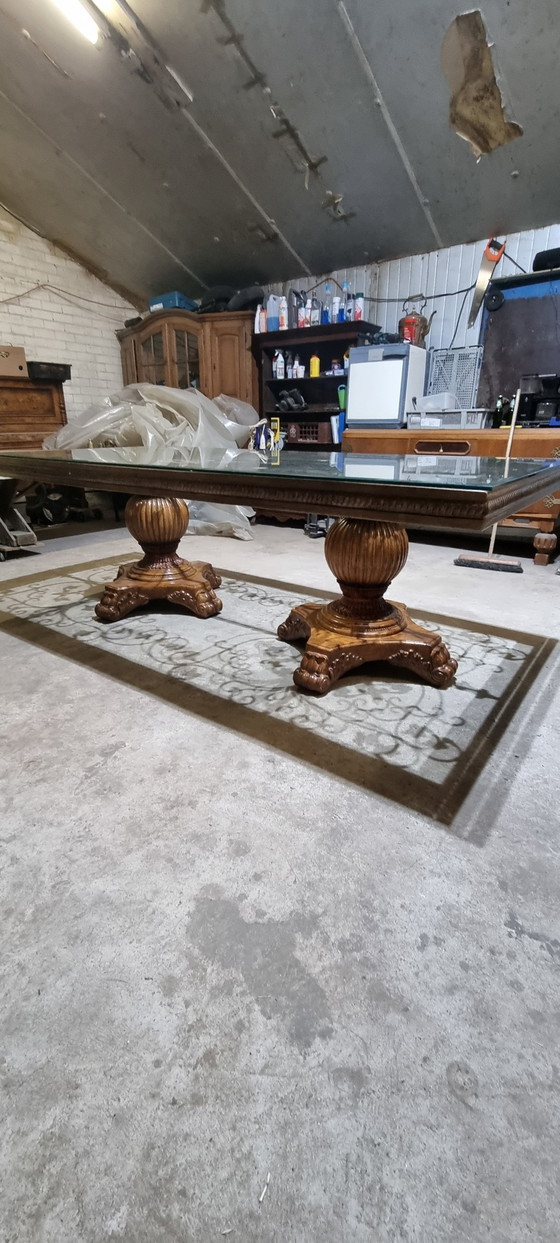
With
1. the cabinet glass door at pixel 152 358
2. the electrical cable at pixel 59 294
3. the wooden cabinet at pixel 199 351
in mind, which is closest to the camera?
the wooden cabinet at pixel 199 351

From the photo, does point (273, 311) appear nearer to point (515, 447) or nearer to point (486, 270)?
point (486, 270)

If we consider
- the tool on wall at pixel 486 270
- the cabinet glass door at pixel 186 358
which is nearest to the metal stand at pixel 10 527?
the cabinet glass door at pixel 186 358

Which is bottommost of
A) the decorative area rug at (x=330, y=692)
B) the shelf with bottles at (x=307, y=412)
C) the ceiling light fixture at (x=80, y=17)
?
the decorative area rug at (x=330, y=692)

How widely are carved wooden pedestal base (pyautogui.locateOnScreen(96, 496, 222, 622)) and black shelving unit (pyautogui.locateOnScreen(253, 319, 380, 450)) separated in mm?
2234

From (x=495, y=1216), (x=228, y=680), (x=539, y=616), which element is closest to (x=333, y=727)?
(x=228, y=680)

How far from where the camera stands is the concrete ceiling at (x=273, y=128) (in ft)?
8.21

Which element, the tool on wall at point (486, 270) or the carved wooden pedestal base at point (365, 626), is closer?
the carved wooden pedestal base at point (365, 626)

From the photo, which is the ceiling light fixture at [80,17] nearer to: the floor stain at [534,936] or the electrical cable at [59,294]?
the electrical cable at [59,294]

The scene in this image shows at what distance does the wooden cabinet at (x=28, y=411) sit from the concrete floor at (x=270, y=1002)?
334cm

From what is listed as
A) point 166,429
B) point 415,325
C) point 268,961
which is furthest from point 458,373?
point 268,961

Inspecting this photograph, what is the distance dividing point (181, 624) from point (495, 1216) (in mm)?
1705

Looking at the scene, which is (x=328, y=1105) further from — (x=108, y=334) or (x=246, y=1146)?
(x=108, y=334)

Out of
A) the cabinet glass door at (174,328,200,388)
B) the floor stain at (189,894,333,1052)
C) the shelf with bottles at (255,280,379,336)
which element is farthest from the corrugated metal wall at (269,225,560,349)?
the floor stain at (189,894,333,1052)

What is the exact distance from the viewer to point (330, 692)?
4.98ft
